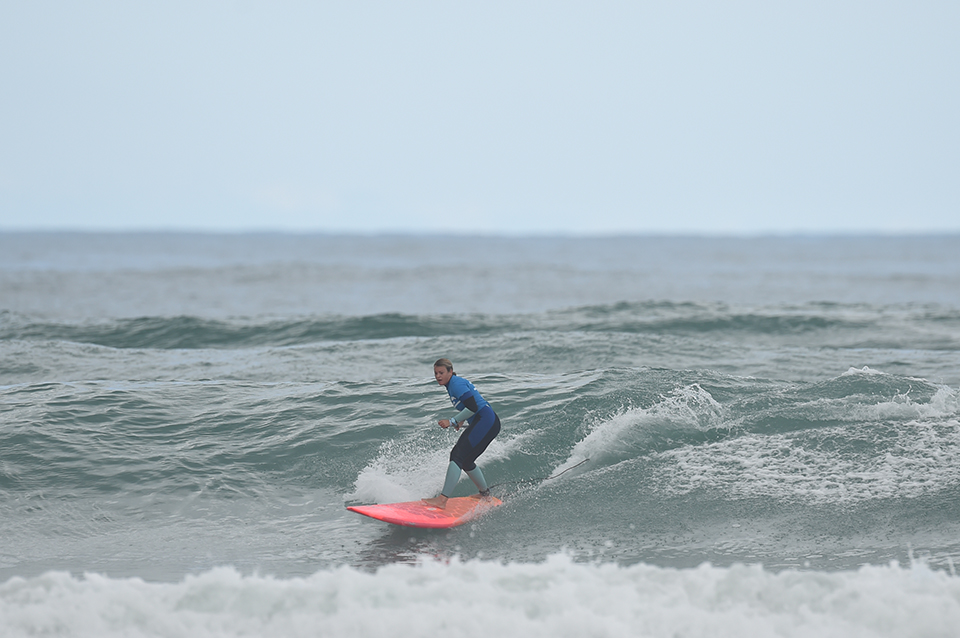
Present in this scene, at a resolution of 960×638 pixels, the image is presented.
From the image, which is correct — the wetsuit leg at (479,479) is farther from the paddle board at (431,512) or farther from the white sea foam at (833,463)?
the white sea foam at (833,463)

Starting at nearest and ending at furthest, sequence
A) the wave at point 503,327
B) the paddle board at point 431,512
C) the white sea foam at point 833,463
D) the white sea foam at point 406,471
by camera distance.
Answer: the paddle board at point 431,512, the white sea foam at point 833,463, the white sea foam at point 406,471, the wave at point 503,327

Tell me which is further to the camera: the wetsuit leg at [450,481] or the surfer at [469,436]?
the wetsuit leg at [450,481]

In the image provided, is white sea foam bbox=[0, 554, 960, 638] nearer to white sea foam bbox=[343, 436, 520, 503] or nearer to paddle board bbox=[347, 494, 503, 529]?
paddle board bbox=[347, 494, 503, 529]

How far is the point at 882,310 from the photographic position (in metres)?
34.8

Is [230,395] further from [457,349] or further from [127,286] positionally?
[127,286]

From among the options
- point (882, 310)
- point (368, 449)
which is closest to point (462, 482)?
point (368, 449)

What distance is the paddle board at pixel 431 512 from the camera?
33.9ft

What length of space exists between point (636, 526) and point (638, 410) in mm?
3790

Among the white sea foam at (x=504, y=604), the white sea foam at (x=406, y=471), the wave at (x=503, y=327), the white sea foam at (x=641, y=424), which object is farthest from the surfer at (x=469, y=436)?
the wave at (x=503, y=327)

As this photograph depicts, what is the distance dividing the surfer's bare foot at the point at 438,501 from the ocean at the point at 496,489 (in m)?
0.46

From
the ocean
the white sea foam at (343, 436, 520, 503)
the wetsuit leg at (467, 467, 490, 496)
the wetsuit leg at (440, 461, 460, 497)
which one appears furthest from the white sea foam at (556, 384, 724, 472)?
the wetsuit leg at (440, 461, 460, 497)

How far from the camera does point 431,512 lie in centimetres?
1066

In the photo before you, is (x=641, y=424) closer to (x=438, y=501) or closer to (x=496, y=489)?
(x=496, y=489)

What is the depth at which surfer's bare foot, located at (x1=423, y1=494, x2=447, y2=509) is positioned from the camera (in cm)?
1083
